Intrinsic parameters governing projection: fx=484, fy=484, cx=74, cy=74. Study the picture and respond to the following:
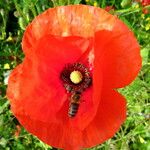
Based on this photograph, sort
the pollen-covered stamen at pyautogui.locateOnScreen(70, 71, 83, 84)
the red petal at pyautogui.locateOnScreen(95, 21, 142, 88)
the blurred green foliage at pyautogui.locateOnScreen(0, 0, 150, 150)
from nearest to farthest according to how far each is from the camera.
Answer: the red petal at pyautogui.locateOnScreen(95, 21, 142, 88)
the pollen-covered stamen at pyautogui.locateOnScreen(70, 71, 83, 84)
the blurred green foliage at pyautogui.locateOnScreen(0, 0, 150, 150)

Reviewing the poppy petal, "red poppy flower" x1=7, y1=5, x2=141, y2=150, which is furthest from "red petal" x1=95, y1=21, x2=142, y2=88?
the poppy petal

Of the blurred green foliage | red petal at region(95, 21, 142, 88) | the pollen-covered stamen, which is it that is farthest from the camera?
the blurred green foliage

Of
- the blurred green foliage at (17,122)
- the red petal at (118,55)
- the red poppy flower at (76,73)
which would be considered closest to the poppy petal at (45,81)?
the red poppy flower at (76,73)

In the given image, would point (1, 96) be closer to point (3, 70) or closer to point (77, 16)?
point (3, 70)

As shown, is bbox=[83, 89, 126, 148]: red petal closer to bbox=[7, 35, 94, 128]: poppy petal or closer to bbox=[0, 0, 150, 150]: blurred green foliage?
bbox=[7, 35, 94, 128]: poppy petal

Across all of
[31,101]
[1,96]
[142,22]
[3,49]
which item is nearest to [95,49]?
[31,101]

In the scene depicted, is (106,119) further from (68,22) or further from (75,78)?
(68,22)

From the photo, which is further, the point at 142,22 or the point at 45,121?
the point at 142,22

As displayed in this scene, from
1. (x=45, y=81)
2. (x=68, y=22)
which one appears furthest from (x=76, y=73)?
(x=68, y=22)
